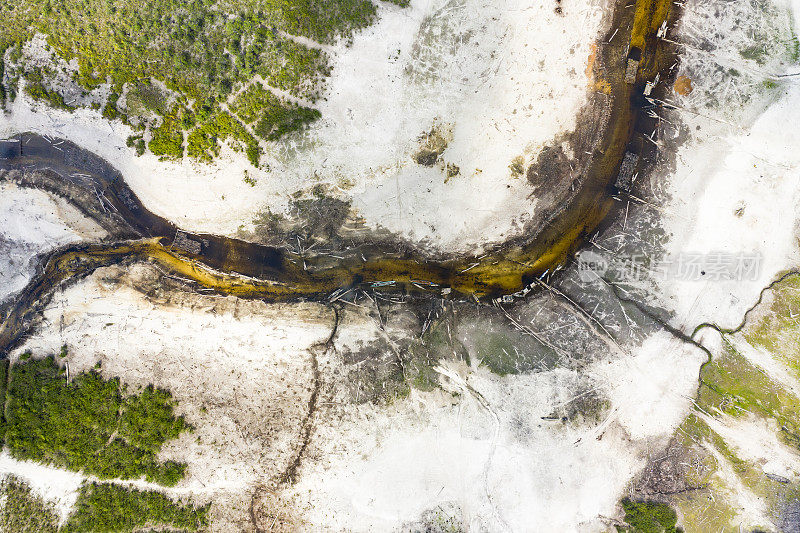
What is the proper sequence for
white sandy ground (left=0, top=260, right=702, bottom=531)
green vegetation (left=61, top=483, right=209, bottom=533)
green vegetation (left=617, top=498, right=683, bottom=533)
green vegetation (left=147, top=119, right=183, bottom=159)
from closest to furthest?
green vegetation (left=61, top=483, right=209, bottom=533), white sandy ground (left=0, top=260, right=702, bottom=531), green vegetation (left=617, top=498, right=683, bottom=533), green vegetation (left=147, top=119, right=183, bottom=159)

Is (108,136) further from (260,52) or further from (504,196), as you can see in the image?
(504,196)

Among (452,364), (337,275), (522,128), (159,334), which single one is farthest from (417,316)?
(159,334)

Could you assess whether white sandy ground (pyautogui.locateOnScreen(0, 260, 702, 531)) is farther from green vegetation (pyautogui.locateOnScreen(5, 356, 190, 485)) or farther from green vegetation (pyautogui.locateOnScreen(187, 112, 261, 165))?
green vegetation (pyautogui.locateOnScreen(187, 112, 261, 165))

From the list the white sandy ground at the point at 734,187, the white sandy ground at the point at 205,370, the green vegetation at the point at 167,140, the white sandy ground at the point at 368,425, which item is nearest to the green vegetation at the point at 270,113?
the green vegetation at the point at 167,140

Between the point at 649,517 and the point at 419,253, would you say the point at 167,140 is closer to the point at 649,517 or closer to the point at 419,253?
the point at 419,253

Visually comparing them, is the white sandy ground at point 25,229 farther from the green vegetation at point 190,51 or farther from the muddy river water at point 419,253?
the green vegetation at point 190,51

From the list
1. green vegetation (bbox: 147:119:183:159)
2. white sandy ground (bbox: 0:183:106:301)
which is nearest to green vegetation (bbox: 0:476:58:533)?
white sandy ground (bbox: 0:183:106:301)
